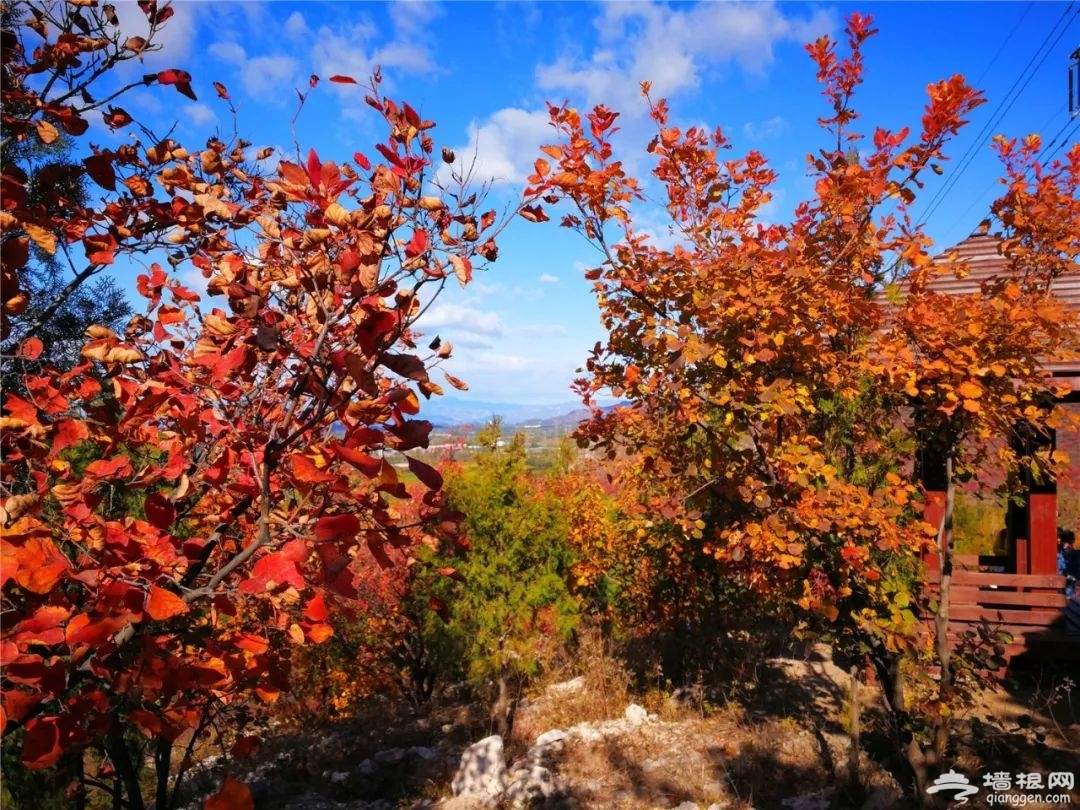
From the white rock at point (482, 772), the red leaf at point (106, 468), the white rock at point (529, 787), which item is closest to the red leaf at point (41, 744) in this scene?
the red leaf at point (106, 468)

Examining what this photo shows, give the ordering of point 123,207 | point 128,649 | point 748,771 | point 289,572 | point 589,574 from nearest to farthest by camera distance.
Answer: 1. point 289,572
2. point 128,649
3. point 123,207
4. point 748,771
5. point 589,574

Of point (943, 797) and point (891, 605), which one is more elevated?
point (891, 605)

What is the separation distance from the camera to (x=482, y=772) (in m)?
6.51

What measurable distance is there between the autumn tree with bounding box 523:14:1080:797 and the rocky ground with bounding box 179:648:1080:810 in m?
1.57

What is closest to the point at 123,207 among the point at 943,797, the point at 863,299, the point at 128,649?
the point at 128,649

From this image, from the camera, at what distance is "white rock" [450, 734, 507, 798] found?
20.8ft

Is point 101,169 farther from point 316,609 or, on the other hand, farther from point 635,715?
point 635,715

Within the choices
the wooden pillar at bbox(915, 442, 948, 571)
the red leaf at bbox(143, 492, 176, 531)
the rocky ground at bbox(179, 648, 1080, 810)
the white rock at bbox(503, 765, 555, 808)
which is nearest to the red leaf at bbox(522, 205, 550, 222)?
the red leaf at bbox(143, 492, 176, 531)

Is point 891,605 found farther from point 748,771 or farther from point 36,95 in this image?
point 36,95

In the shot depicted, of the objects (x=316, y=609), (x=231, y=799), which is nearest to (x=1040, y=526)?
(x=316, y=609)

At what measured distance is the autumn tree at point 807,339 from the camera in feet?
Result: 10.2

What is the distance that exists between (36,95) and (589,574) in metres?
7.31

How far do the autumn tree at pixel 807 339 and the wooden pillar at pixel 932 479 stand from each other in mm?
535

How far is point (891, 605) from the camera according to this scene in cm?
345
